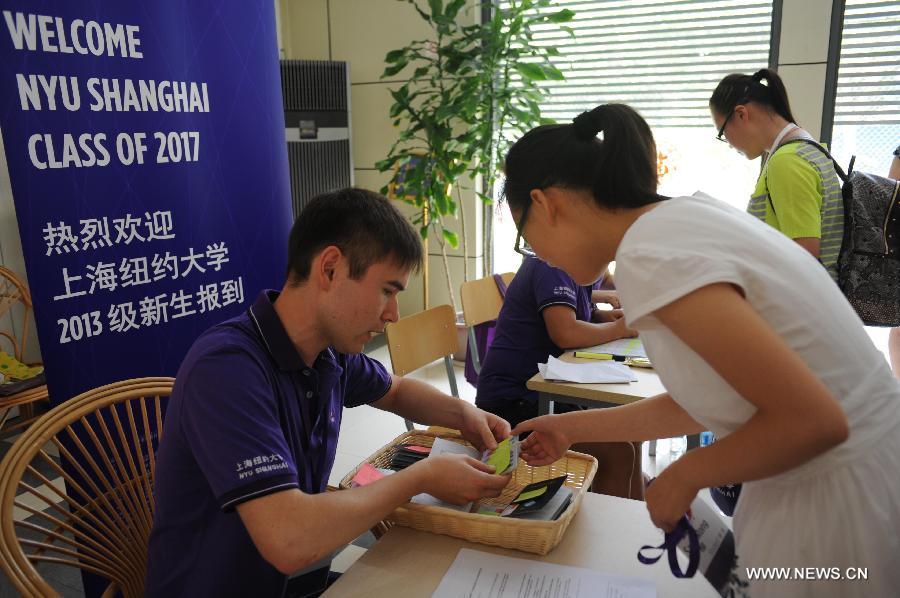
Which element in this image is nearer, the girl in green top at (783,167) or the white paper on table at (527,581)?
the white paper on table at (527,581)

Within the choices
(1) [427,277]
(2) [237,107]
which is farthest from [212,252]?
(1) [427,277]

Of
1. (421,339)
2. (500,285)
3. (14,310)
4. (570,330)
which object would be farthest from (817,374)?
(14,310)

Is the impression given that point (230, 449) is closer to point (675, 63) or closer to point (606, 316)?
point (606, 316)

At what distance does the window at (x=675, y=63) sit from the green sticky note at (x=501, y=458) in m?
2.69

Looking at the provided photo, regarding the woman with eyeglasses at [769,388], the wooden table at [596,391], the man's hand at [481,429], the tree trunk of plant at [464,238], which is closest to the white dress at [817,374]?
the woman with eyeglasses at [769,388]

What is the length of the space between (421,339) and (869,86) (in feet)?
9.51

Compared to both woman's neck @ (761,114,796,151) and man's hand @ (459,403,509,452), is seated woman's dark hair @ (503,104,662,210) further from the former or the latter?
woman's neck @ (761,114,796,151)

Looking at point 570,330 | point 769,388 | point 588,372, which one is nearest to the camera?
point 769,388

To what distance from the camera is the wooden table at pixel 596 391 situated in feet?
6.29

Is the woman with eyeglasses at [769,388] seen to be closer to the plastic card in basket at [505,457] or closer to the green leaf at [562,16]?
the plastic card in basket at [505,457]

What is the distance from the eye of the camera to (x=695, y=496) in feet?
2.59

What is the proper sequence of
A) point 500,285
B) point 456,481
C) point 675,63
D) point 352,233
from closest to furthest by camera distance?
point 456,481, point 352,233, point 500,285, point 675,63

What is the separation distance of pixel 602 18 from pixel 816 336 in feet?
12.6

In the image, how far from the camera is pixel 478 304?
2973 mm
